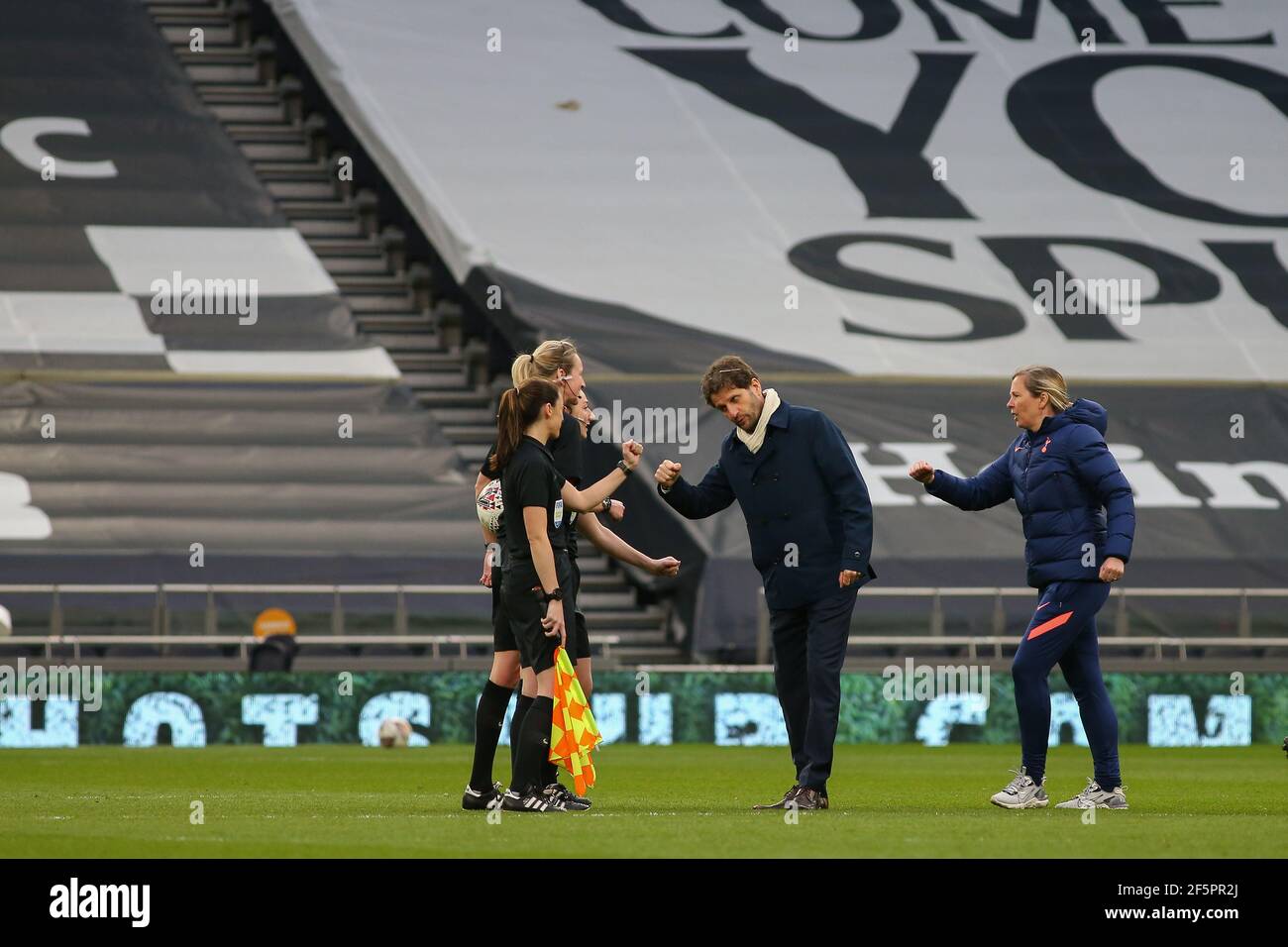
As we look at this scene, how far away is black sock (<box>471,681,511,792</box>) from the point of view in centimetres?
958

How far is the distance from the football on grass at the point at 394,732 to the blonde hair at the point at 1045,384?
9.41 m

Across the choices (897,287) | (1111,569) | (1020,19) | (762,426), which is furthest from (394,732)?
(1020,19)

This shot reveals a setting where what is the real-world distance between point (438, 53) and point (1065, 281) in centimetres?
895

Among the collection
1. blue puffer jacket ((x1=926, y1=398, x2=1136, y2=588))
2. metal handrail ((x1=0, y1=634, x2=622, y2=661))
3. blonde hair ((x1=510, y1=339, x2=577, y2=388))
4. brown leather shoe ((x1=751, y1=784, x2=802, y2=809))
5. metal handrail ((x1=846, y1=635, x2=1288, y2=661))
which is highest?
blonde hair ((x1=510, y1=339, x2=577, y2=388))

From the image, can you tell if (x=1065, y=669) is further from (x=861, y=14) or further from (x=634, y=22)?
(x=861, y=14)

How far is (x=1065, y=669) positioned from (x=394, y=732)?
30.4ft

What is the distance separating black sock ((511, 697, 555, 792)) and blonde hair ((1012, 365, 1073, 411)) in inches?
106

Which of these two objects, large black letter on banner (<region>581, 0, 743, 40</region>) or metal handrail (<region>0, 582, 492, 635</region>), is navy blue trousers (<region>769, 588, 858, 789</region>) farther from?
large black letter on banner (<region>581, 0, 743, 40</region>)

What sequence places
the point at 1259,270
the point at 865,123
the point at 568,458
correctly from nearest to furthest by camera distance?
the point at 568,458, the point at 1259,270, the point at 865,123

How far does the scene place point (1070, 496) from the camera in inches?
384

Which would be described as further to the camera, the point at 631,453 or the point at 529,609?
the point at 631,453

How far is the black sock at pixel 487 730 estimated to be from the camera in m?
9.58

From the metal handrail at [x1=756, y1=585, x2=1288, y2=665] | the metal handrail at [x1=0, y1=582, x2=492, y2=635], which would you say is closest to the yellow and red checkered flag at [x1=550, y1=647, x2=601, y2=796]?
the metal handrail at [x1=756, y1=585, x2=1288, y2=665]
